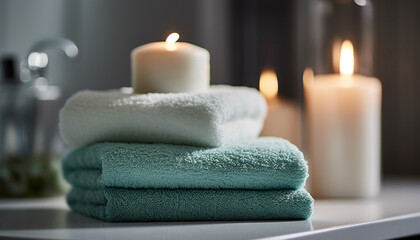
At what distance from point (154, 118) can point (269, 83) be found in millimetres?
496

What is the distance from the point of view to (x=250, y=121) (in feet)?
2.34

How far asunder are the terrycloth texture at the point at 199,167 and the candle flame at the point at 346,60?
1.10ft

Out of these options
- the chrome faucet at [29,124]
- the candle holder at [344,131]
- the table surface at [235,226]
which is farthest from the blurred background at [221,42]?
the table surface at [235,226]

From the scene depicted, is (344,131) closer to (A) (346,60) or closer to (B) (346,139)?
(B) (346,139)

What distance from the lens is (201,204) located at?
1.91 feet

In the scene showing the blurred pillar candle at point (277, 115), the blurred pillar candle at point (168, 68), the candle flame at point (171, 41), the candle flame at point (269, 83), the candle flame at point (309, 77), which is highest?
the candle flame at point (171, 41)

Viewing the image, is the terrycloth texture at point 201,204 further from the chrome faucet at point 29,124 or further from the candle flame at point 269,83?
the candle flame at point 269,83

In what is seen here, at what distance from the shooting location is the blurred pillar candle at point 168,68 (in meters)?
0.66

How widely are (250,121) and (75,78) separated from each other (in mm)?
504

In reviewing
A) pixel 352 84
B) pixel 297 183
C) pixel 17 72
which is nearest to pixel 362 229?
pixel 297 183

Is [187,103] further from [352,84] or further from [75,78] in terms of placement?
[75,78]

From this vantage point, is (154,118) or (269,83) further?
(269,83)

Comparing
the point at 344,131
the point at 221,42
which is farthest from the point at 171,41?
the point at 221,42

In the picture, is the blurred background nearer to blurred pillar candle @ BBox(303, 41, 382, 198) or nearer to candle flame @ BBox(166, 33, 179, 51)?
blurred pillar candle @ BBox(303, 41, 382, 198)
